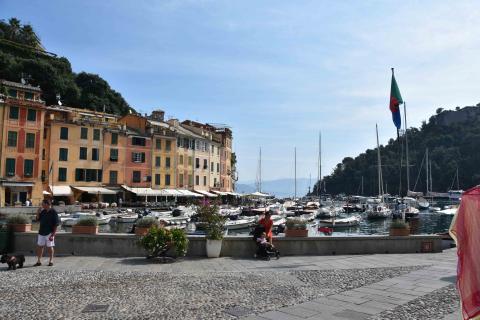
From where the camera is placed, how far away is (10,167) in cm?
4400

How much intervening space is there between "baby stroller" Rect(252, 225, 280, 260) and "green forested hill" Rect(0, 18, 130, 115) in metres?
64.9

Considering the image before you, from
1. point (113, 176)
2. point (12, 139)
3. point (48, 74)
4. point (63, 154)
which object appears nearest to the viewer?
point (12, 139)

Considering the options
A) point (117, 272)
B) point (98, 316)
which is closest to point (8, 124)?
point (117, 272)

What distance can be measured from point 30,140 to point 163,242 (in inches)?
1551

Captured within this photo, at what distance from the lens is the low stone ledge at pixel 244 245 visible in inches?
526

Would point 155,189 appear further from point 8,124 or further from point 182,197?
point 8,124

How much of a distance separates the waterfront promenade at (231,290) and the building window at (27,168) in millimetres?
36883

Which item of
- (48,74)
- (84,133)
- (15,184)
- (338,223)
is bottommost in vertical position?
(338,223)

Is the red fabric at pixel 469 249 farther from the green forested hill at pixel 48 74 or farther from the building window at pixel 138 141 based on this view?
the green forested hill at pixel 48 74

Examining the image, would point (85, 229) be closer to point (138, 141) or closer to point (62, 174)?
point (62, 174)

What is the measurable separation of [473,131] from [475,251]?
18572 centimetres

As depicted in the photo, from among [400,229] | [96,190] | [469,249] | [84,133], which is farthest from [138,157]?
[469,249]

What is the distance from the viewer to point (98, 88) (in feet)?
271

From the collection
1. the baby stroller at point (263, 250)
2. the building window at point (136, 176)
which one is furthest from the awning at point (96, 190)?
the baby stroller at point (263, 250)
